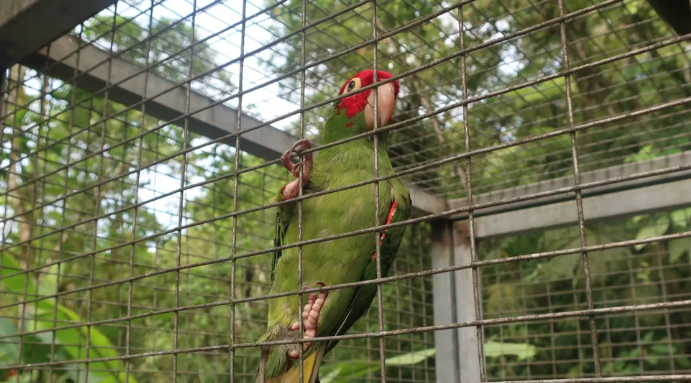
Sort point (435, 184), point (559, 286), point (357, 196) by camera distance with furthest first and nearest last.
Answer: point (559, 286), point (435, 184), point (357, 196)

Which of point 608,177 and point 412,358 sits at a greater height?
point 608,177

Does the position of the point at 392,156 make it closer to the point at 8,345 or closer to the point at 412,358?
the point at 412,358

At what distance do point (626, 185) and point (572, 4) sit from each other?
4.24 ft

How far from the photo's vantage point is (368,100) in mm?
1697

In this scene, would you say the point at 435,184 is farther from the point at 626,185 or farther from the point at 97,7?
the point at 97,7

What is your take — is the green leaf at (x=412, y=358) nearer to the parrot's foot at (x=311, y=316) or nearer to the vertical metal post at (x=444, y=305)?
the vertical metal post at (x=444, y=305)

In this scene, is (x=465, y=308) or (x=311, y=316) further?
(x=465, y=308)

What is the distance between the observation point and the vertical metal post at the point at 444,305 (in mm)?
2508

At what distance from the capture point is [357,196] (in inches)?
60.4

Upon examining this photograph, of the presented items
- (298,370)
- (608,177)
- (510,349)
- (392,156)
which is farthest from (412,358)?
(298,370)

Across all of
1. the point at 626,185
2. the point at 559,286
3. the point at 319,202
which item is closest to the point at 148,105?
the point at 319,202

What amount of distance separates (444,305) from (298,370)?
4.34 feet

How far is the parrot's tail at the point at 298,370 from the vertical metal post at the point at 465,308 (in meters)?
1.07

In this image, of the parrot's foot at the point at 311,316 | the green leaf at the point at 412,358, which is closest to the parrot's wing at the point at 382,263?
the parrot's foot at the point at 311,316
